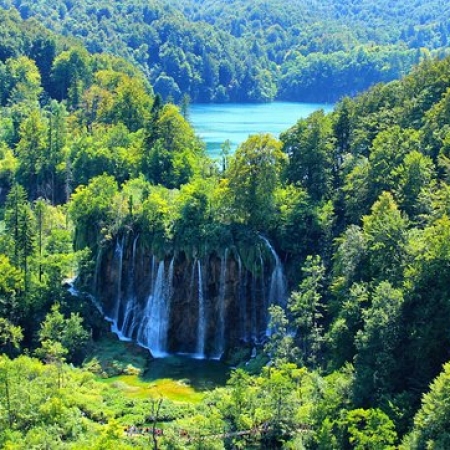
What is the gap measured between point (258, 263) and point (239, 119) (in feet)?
263

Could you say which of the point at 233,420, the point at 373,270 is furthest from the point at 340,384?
the point at 373,270

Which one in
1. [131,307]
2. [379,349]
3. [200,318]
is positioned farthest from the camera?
[131,307]

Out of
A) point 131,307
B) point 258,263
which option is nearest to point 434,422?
point 258,263

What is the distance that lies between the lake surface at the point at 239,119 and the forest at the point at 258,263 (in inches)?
1030

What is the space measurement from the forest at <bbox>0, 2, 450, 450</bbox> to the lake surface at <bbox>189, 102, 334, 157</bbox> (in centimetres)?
2615

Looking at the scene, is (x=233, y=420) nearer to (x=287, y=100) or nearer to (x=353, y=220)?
(x=353, y=220)

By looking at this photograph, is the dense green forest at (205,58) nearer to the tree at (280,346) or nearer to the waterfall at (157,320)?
the waterfall at (157,320)

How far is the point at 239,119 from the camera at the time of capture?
123 meters

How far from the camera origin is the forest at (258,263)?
3092 cm

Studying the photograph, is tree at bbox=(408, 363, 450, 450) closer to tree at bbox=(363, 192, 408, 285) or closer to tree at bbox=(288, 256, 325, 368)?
tree at bbox=(363, 192, 408, 285)

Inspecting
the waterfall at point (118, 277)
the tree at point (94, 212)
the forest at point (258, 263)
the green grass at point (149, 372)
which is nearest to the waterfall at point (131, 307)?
the forest at point (258, 263)

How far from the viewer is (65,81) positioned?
94.9m

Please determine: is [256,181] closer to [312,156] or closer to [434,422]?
[312,156]

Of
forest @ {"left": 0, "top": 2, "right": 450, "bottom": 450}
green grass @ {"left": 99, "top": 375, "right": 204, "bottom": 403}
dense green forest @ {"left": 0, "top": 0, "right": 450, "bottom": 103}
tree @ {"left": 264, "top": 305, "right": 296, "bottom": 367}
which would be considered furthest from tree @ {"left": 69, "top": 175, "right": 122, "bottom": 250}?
dense green forest @ {"left": 0, "top": 0, "right": 450, "bottom": 103}
